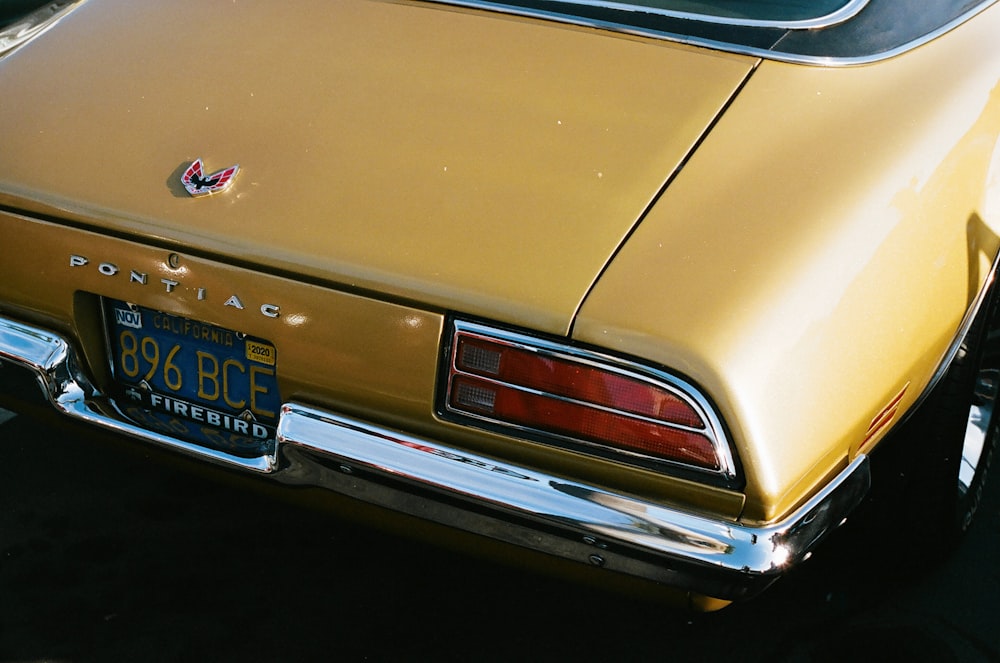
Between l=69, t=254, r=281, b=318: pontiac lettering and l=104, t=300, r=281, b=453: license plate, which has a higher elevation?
l=69, t=254, r=281, b=318: pontiac lettering

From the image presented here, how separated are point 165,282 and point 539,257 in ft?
2.26

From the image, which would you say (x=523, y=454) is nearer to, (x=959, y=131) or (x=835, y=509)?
(x=835, y=509)

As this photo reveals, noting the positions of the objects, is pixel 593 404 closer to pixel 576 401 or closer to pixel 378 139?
pixel 576 401

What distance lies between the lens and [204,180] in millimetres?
2062

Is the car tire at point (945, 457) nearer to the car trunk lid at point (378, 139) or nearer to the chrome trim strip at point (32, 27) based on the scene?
the car trunk lid at point (378, 139)

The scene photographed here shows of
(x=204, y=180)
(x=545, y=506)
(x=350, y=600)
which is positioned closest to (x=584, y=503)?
(x=545, y=506)

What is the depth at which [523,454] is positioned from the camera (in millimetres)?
1874

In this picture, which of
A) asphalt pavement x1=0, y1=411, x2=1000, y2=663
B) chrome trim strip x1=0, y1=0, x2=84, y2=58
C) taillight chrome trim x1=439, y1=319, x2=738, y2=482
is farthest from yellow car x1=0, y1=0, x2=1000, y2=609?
asphalt pavement x1=0, y1=411, x2=1000, y2=663

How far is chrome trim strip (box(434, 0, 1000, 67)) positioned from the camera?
2.19 m

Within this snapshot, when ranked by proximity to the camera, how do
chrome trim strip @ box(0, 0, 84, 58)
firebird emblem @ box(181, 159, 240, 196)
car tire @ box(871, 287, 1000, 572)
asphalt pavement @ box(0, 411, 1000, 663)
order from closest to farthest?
firebird emblem @ box(181, 159, 240, 196), car tire @ box(871, 287, 1000, 572), asphalt pavement @ box(0, 411, 1000, 663), chrome trim strip @ box(0, 0, 84, 58)

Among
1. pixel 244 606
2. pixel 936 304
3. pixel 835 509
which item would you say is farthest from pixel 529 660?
pixel 936 304

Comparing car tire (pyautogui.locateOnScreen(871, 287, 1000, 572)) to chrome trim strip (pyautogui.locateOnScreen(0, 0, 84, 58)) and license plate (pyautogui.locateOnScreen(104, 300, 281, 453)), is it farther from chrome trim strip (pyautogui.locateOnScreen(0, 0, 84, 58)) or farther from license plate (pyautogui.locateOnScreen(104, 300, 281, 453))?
chrome trim strip (pyautogui.locateOnScreen(0, 0, 84, 58))

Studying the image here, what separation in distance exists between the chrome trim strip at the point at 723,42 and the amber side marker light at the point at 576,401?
798mm

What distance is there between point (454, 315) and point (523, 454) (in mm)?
256
